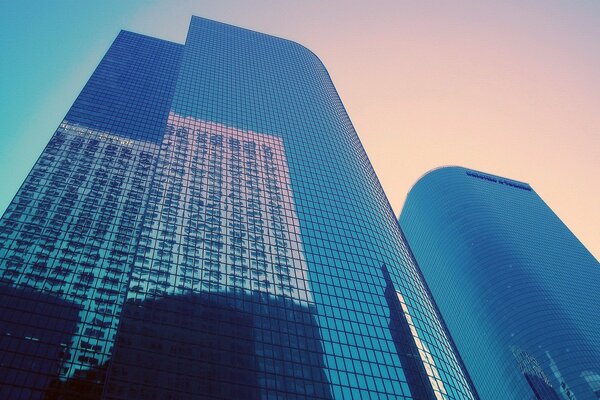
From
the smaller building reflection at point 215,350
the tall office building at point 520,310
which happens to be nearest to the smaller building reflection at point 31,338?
the smaller building reflection at point 215,350

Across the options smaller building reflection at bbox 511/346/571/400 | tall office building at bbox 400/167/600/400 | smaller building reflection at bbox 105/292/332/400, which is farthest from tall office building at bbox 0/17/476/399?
tall office building at bbox 400/167/600/400

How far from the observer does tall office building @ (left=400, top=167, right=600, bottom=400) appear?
14225 centimetres

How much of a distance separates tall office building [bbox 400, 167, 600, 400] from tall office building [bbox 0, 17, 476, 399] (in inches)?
2554

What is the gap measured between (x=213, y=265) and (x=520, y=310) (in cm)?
11087

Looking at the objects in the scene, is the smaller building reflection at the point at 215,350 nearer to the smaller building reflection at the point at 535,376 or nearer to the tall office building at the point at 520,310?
the smaller building reflection at the point at 535,376

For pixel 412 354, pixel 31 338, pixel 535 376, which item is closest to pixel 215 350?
pixel 412 354

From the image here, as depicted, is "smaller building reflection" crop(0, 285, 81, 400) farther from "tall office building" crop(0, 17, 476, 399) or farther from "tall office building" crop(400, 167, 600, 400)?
"tall office building" crop(400, 167, 600, 400)

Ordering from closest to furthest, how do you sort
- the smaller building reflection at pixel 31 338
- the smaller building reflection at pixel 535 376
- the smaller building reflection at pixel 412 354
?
the smaller building reflection at pixel 31 338 < the smaller building reflection at pixel 412 354 < the smaller building reflection at pixel 535 376

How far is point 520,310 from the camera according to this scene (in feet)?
520

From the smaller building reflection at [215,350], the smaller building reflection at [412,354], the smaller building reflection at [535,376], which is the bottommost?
the smaller building reflection at [535,376]

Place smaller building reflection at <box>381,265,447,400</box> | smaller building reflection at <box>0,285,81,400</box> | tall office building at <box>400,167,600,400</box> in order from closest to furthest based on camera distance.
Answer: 1. smaller building reflection at <box>0,285,81,400</box>
2. smaller building reflection at <box>381,265,447,400</box>
3. tall office building at <box>400,167,600,400</box>

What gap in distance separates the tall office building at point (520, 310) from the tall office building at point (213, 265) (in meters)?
64.9

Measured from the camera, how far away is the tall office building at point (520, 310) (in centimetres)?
14225

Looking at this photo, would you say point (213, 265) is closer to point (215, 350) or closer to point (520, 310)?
point (215, 350)
